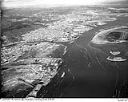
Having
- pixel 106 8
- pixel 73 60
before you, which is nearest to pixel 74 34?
pixel 73 60

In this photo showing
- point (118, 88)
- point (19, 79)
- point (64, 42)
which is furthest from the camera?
point (64, 42)

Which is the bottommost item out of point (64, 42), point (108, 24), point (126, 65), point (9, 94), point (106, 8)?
point (9, 94)

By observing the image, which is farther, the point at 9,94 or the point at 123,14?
the point at 123,14

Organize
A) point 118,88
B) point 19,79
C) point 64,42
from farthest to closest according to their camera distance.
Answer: point 64,42 < point 19,79 < point 118,88

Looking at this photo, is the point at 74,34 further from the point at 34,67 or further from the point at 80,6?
the point at 34,67

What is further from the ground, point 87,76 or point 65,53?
point 65,53

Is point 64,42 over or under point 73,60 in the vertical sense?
over

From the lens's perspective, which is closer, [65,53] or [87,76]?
[87,76]
